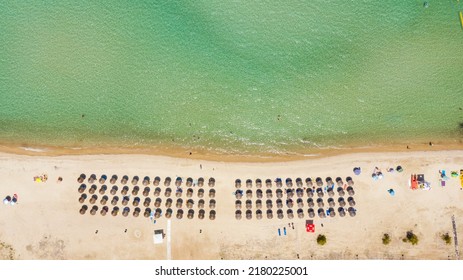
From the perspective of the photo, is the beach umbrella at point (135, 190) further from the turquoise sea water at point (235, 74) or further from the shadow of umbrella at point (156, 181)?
the turquoise sea water at point (235, 74)

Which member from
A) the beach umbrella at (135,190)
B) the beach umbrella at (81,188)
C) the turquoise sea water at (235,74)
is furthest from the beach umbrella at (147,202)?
the beach umbrella at (81,188)

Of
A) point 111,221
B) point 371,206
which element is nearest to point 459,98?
point 371,206

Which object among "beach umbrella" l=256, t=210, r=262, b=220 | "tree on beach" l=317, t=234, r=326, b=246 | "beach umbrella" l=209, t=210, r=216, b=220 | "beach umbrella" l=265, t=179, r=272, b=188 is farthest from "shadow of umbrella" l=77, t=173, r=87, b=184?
"tree on beach" l=317, t=234, r=326, b=246

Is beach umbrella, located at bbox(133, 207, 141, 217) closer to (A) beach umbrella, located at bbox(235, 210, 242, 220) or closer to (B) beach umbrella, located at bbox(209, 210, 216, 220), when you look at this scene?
(B) beach umbrella, located at bbox(209, 210, 216, 220)

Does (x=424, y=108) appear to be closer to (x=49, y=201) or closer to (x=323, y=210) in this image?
(x=323, y=210)

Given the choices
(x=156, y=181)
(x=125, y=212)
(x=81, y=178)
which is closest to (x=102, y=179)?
(x=81, y=178)

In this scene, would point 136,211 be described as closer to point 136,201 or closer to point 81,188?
point 136,201
